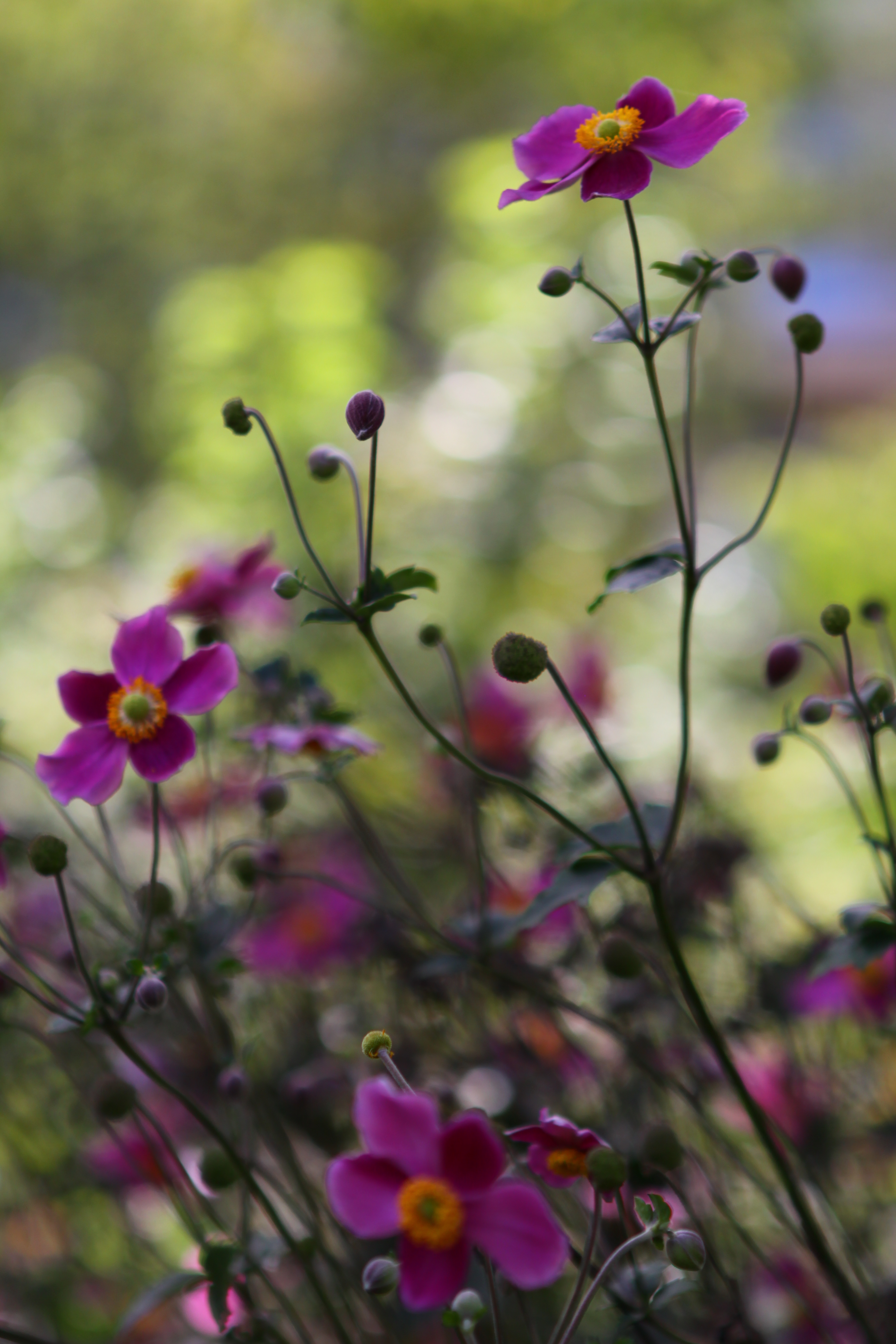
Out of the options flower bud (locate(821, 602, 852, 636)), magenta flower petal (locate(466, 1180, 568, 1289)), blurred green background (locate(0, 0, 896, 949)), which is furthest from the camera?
blurred green background (locate(0, 0, 896, 949))

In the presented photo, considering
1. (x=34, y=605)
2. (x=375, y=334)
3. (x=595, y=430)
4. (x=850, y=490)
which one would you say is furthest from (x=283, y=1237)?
(x=595, y=430)

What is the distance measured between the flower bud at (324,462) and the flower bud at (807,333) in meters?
0.16

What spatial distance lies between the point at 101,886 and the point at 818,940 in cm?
76

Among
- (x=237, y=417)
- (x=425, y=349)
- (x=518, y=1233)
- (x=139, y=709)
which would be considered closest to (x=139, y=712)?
(x=139, y=709)

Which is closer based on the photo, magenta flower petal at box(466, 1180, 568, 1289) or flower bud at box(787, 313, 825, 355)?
magenta flower petal at box(466, 1180, 568, 1289)

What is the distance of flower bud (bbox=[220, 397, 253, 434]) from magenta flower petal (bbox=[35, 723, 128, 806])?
0.38ft

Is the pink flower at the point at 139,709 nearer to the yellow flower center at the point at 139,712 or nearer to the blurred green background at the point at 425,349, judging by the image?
the yellow flower center at the point at 139,712

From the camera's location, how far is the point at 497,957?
1.65 feet

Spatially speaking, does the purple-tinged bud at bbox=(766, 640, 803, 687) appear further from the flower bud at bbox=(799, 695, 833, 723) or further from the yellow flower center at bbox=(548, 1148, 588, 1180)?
the yellow flower center at bbox=(548, 1148, 588, 1180)

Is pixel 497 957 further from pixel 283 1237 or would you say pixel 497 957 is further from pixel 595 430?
pixel 595 430

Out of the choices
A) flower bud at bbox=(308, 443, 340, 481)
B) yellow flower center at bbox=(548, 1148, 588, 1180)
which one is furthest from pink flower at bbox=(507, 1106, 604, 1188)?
flower bud at bbox=(308, 443, 340, 481)

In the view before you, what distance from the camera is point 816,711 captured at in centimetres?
39

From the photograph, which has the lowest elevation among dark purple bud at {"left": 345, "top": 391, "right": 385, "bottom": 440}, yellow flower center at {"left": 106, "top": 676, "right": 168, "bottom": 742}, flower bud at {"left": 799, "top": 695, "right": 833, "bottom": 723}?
flower bud at {"left": 799, "top": 695, "right": 833, "bottom": 723}

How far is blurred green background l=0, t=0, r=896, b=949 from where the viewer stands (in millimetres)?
2172
